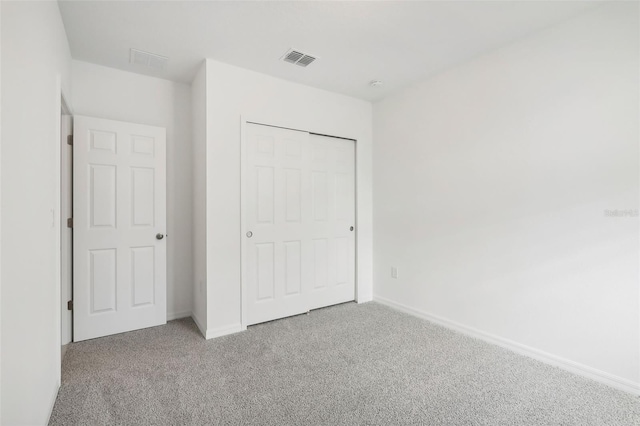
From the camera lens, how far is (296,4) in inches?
76.4

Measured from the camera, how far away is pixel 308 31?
2.23 metres

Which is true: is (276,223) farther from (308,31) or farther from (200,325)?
(308,31)

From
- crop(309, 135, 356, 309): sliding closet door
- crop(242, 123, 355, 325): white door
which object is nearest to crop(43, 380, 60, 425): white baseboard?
crop(242, 123, 355, 325): white door

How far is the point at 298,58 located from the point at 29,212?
7.23 ft

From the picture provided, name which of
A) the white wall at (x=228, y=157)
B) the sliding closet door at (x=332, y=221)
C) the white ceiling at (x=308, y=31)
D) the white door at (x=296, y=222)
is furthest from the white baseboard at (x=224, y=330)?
the white ceiling at (x=308, y=31)

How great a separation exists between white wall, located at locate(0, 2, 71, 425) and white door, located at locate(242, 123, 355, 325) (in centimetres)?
140

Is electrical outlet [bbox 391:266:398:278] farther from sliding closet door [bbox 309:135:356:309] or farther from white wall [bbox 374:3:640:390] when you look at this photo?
sliding closet door [bbox 309:135:356:309]

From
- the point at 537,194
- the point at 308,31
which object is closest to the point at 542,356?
the point at 537,194

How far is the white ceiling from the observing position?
1.96m

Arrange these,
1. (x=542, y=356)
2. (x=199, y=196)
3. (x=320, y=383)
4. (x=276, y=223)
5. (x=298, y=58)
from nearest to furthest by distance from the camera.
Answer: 1. (x=320, y=383)
2. (x=542, y=356)
3. (x=298, y=58)
4. (x=199, y=196)
5. (x=276, y=223)

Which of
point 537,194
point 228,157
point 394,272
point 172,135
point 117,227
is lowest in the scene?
point 394,272

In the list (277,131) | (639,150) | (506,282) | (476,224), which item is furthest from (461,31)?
(506,282)

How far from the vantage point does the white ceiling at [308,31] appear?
196 cm

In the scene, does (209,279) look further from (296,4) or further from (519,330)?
(519,330)
